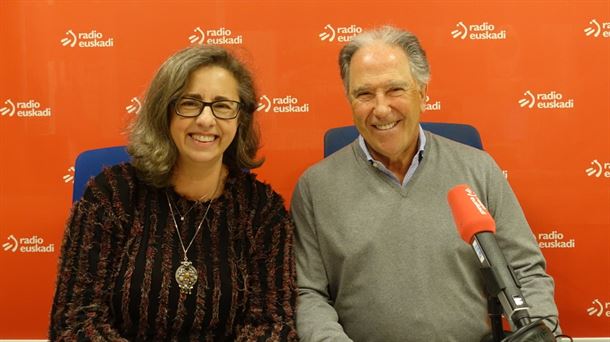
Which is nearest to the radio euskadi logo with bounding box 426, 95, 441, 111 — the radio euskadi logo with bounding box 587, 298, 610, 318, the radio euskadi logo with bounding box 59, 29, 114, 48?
the radio euskadi logo with bounding box 587, 298, 610, 318

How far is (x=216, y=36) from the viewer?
8.58 feet

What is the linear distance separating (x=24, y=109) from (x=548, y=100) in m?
2.28

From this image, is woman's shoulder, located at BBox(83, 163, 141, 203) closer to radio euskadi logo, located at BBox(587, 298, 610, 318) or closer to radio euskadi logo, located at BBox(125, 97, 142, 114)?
radio euskadi logo, located at BBox(125, 97, 142, 114)

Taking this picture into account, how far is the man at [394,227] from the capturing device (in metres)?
1.88

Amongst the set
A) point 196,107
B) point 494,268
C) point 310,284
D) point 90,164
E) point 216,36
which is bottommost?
point 310,284

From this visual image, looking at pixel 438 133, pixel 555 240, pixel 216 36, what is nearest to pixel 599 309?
pixel 555 240

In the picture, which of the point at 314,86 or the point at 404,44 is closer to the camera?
the point at 404,44

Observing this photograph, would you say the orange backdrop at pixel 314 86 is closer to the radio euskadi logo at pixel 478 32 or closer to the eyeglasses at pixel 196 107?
the radio euskadi logo at pixel 478 32

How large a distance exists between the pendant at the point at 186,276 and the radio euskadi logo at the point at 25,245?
4.04ft

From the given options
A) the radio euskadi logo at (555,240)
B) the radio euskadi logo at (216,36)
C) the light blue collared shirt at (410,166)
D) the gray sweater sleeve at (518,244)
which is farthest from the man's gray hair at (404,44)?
the radio euskadi logo at (555,240)

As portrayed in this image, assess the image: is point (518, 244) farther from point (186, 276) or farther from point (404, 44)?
point (186, 276)

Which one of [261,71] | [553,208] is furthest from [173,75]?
[553,208]

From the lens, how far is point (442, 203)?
196cm

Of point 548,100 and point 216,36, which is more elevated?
point 216,36
